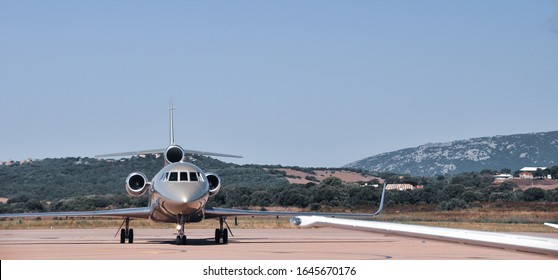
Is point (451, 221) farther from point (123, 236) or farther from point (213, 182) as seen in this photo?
point (123, 236)

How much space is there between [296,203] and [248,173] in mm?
23054

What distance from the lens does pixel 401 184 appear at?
107 meters

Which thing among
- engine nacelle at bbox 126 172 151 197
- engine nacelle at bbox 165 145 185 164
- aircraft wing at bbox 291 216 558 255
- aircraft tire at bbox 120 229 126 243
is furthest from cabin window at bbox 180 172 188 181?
aircraft wing at bbox 291 216 558 255

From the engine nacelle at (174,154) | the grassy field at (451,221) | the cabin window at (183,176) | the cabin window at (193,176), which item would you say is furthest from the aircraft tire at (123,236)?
the grassy field at (451,221)

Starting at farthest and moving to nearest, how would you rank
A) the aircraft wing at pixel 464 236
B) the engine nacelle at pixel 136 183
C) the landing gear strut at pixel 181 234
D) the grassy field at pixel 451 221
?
the grassy field at pixel 451 221, the engine nacelle at pixel 136 183, the landing gear strut at pixel 181 234, the aircraft wing at pixel 464 236

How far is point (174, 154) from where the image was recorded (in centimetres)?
3597

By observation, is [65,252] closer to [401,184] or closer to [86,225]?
[86,225]

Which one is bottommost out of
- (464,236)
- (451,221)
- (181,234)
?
(464,236)

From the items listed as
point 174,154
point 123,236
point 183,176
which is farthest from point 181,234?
point 174,154

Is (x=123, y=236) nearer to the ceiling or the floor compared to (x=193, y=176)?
nearer to the floor

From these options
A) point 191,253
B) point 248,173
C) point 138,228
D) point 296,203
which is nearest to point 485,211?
point 296,203

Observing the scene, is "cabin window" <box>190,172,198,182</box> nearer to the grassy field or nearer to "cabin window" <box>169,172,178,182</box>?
"cabin window" <box>169,172,178,182</box>

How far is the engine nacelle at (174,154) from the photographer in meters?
35.9

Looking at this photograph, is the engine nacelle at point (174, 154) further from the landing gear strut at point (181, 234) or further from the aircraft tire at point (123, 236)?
the landing gear strut at point (181, 234)
